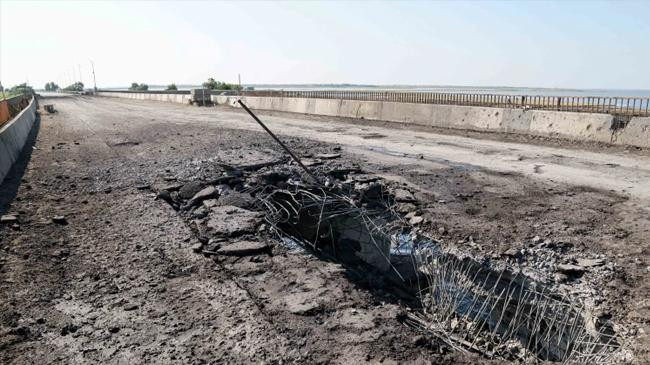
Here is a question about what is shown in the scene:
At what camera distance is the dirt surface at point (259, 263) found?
307 centimetres

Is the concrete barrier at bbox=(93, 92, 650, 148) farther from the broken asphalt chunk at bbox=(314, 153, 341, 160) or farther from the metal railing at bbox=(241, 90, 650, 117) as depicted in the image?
the broken asphalt chunk at bbox=(314, 153, 341, 160)

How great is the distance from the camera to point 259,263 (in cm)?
439

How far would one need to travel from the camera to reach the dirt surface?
307 cm

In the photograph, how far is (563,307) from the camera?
14.2 feet

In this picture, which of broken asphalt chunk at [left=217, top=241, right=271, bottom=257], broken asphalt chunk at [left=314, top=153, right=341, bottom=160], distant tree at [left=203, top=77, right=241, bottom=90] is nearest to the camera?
broken asphalt chunk at [left=217, top=241, right=271, bottom=257]

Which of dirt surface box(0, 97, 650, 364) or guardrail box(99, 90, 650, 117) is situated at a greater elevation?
guardrail box(99, 90, 650, 117)

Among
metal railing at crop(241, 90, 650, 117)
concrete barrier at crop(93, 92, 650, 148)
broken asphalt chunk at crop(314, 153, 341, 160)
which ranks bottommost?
broken asphalt chunk at crop(314, 153, 341, 160)

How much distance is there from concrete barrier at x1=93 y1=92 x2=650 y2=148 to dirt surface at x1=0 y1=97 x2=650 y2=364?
51.1 inches

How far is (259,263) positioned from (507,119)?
10907mm

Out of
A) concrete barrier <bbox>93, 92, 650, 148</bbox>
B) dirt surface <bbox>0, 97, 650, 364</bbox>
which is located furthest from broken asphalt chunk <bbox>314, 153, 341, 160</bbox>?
concrete barrier <bbox>93, 92, 650, 148</bbox>

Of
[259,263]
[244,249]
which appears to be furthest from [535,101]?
[259,263]

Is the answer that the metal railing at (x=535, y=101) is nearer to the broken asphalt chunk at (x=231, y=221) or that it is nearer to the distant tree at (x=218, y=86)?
the broken asphalt chunk at (x=231, y=221)

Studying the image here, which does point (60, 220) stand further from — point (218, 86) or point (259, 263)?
point (218, 86)

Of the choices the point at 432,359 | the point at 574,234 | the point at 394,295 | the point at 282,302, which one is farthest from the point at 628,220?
the point at 282,302
